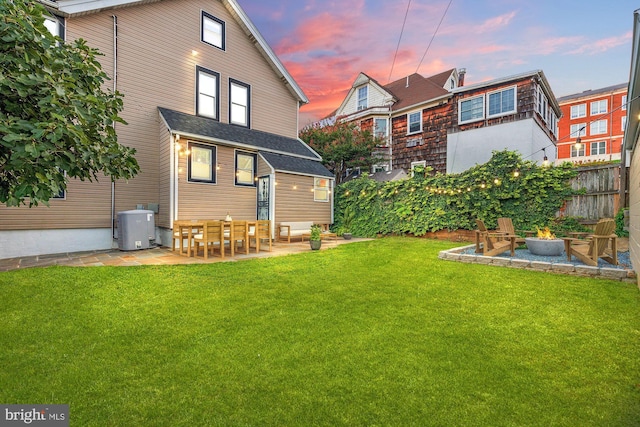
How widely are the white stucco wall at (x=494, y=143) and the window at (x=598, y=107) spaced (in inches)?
743

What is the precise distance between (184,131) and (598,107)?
38865 mm

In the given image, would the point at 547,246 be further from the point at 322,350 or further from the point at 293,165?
the point at 293,165

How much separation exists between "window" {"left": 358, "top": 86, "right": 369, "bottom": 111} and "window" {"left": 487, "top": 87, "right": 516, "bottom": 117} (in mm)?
8428

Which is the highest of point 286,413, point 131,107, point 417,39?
point 417,39

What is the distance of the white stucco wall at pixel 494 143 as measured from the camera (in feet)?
Answer: 46.5

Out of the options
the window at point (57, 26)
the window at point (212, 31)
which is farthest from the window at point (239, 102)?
the window at point (57, 26)

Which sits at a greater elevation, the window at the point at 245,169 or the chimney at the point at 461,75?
the chimney at the point at 461,75

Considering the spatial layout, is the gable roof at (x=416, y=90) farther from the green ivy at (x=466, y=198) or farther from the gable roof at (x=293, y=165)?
the gable roof at (x=293, y=165)

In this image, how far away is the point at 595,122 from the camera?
2852cm

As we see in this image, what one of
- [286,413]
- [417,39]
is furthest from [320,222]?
[286,413]

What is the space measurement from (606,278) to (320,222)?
9930 millimetres

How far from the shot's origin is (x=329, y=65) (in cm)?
1675

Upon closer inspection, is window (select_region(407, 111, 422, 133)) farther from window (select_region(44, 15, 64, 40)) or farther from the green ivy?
window (select_region(44, 15, 64, 40))

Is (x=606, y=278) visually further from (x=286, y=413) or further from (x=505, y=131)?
(x=505, y=131)
